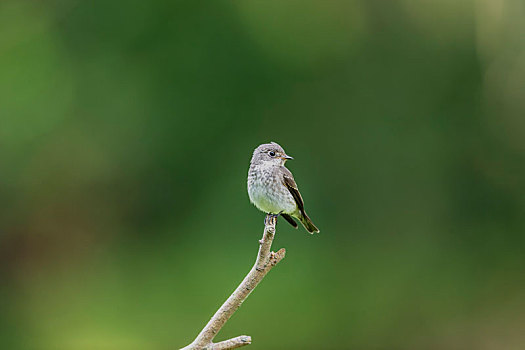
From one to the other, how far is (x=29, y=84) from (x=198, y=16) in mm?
2466

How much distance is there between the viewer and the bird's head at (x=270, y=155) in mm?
3887

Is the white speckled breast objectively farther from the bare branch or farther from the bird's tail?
the bare branch

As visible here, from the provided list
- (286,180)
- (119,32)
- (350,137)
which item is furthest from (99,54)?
(286,180)

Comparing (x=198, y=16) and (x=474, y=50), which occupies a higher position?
(x=474, y=50)

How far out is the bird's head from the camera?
A: 3.89m

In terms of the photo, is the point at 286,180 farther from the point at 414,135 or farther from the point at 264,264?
the point at 414,135

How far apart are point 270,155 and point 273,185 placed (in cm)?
18

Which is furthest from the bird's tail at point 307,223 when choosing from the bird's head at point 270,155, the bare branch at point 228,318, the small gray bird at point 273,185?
the bare branch at point 228,318

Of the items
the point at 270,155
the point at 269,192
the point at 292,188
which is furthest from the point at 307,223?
the point at 270,155

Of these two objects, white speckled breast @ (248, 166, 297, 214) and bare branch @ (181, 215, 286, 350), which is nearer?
bare branch @ (181, 215, 286, 350)

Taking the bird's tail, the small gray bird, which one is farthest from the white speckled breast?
the bird's tail

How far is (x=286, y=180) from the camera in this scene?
13.0ft

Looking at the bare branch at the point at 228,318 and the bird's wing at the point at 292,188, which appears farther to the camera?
the bird's wing at the point at 292,188

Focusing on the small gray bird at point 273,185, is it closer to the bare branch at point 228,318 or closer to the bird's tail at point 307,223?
the bird's tail at point 307,223
